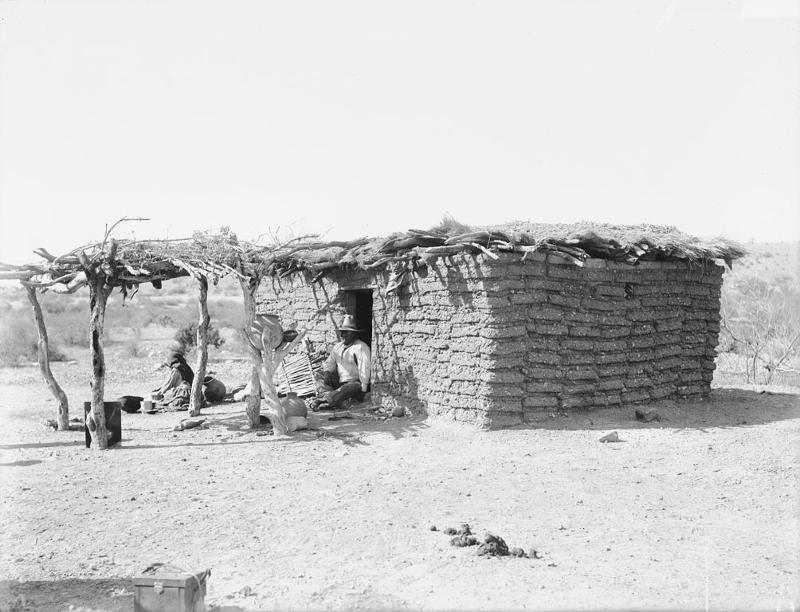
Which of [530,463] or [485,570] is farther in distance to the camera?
[530,463]

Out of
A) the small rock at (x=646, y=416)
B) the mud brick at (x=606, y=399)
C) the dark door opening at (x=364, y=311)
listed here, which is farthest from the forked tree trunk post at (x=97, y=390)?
the small rock at (x=646, y=416)

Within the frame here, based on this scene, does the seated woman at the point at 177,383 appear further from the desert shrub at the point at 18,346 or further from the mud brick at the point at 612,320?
the desert shrub at the point at 18,346

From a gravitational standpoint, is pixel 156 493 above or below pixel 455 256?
below

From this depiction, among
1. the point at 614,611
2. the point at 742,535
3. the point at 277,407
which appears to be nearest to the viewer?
the point at 614,611

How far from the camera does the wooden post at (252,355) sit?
346 inches

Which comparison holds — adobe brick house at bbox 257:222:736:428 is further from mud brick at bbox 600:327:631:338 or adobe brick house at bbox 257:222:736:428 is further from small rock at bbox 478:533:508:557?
small rock at bbox 478:533:508:557

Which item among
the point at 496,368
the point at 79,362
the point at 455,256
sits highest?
the point at 455,256

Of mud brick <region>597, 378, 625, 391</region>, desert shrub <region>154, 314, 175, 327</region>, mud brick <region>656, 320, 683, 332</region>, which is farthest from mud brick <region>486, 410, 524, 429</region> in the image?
desert shrub <region>154, 314, 175, 327</region>

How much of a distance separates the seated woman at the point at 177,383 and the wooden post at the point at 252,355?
7.22ft

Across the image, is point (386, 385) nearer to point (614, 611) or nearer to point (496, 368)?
point (496, 368)

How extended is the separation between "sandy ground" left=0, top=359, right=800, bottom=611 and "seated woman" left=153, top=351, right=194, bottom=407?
175 cm

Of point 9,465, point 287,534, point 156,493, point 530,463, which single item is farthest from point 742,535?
point 9,465

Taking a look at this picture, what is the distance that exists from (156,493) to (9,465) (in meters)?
2.05

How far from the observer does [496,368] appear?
8.39 metres
